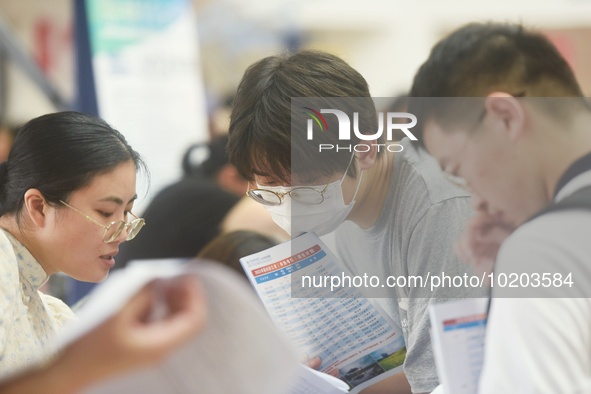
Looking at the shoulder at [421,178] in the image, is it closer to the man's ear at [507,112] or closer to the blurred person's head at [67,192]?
the man's ear at [507,112]

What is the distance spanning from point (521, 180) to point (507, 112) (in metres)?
0.10

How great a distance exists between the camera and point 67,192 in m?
1.18

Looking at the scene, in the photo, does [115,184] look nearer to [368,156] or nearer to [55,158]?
[55,158]

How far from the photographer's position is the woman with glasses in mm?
1178

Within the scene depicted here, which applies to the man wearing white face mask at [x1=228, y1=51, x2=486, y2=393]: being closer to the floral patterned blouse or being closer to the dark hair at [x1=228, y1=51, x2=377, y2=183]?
the dark hair at [x1=228, y1=51, x2=377, y2=183]

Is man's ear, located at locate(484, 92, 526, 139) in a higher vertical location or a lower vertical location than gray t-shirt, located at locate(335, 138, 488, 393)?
higher

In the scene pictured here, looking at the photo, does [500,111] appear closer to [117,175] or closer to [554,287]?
[554,287]

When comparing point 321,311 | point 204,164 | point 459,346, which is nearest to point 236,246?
point 321,311

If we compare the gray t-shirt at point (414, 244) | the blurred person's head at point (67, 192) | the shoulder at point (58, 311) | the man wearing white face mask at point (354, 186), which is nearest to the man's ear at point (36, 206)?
the blurred person's head at point (67, 192)

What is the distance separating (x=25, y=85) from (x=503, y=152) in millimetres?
5154

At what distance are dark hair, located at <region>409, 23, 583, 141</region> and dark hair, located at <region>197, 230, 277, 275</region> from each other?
39cm

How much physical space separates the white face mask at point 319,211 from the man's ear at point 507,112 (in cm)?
21

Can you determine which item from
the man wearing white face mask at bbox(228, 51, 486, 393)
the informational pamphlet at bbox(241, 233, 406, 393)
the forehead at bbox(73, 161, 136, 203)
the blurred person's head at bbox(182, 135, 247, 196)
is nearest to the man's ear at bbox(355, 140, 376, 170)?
the man wearing white face mask at bbox(228, 51, 486, 393)

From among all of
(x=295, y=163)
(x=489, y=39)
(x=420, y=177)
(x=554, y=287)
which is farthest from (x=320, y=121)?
(x=554, y=287)
